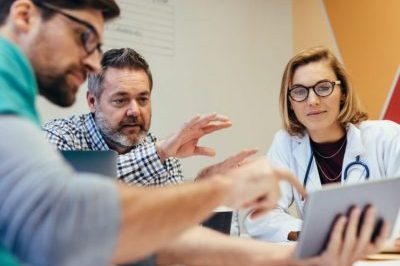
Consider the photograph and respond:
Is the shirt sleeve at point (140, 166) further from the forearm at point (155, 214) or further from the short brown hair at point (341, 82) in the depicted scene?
the forearm at point (155, 214)

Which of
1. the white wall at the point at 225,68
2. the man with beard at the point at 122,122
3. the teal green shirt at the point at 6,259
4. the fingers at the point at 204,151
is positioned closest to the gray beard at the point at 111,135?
the man with beard at the point at 122,122

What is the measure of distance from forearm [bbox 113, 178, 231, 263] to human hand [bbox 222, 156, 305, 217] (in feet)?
0.25

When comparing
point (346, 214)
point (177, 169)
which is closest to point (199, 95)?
point (177, 169)

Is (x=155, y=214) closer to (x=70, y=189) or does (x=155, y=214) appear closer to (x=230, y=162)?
(x=70, y=189)

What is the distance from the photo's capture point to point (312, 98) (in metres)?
2.00

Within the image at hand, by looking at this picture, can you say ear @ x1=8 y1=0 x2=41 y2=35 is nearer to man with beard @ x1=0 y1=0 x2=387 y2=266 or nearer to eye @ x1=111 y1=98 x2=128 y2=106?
man with beard @ x1=0 y1=0 x2=387 y2=266

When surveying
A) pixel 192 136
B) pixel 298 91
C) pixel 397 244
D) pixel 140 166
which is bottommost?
pixel 397 244

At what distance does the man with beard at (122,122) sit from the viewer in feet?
5.72

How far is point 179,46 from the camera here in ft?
8.66

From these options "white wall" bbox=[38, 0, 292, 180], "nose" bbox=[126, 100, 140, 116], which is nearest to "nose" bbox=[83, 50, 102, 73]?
"nose" bbox=[126, 100, 140, 116]

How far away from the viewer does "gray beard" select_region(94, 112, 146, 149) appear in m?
1.91

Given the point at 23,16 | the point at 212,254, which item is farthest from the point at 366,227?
the point at 23,16

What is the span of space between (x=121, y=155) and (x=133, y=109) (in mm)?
201

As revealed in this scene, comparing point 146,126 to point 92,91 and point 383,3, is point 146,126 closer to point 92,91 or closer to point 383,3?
point 92,91
